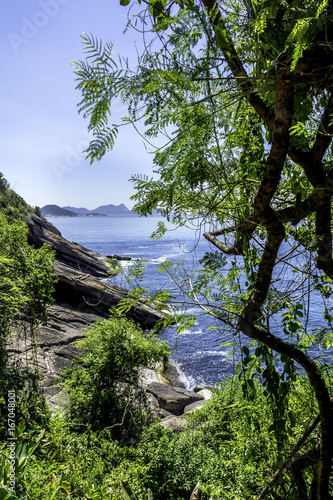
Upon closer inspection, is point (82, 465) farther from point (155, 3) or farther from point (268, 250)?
point (155, 3)

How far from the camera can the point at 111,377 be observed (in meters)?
7.46

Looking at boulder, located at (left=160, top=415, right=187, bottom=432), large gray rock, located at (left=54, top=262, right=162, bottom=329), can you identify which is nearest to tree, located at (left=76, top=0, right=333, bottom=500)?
boulder, located at (left=160, top=415, right=187, bottom=432)

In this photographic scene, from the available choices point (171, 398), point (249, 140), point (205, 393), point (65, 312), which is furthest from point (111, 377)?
point (65, 312)

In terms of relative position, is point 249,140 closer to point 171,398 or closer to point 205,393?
point 171,398

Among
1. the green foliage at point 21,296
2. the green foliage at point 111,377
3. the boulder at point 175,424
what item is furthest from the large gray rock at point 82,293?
the green foliage at point 21,296

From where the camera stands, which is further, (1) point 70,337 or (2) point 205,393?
(2) point 205,393

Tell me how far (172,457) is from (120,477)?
1.07 metres

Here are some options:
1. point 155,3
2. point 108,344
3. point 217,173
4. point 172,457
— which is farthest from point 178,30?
point 108,344

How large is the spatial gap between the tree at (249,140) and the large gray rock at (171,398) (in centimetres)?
1132

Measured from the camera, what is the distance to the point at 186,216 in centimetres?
209

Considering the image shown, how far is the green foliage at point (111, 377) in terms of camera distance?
676 centimetres

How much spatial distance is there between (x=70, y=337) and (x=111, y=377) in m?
7.07

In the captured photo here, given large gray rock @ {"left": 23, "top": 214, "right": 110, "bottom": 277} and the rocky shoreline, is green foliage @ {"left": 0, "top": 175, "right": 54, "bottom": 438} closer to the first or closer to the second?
the rocky shoreline

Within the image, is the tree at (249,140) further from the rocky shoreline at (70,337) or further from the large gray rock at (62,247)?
the large gray rock at (62,247)
